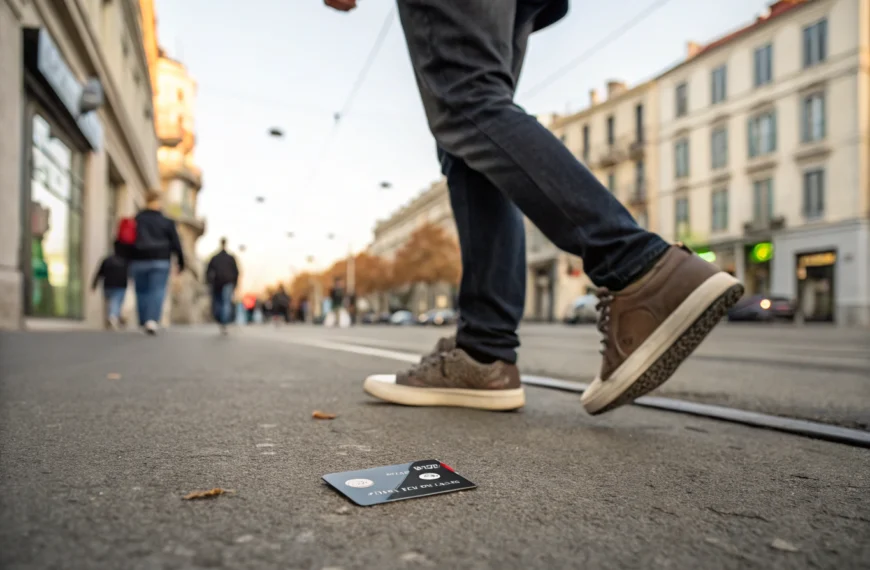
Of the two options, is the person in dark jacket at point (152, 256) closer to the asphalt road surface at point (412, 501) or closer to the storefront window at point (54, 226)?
the storefront window at point (54, 226)

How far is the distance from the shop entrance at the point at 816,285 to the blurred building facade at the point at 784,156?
1.5 inches

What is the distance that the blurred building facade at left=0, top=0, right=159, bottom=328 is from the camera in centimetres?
662

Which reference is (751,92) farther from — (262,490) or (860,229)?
(262,490)

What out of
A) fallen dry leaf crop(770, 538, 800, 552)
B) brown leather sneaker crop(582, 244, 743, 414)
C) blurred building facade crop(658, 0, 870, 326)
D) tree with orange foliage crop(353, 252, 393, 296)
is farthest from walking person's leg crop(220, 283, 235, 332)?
tree with orange foliage crop(353, 252, 393, 296)

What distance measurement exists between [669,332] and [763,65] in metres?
29.5

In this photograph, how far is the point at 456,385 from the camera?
173 cm

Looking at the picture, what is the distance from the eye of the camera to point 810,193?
79.3ft

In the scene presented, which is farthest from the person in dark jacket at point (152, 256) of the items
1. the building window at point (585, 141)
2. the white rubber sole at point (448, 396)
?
the building window at point (585, 141)

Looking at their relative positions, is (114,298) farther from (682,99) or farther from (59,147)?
(682,99)

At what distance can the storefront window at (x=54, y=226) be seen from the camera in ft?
26.3

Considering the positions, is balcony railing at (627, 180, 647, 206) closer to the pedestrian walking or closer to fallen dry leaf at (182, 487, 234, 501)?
the pedestrian walking

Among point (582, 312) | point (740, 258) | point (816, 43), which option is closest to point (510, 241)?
point (582, 312)

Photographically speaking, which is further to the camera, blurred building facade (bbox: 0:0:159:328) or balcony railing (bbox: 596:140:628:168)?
balcony railing (bbox: 596:140:628:168)

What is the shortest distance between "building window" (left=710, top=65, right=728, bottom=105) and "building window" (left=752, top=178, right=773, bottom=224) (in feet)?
15.1
